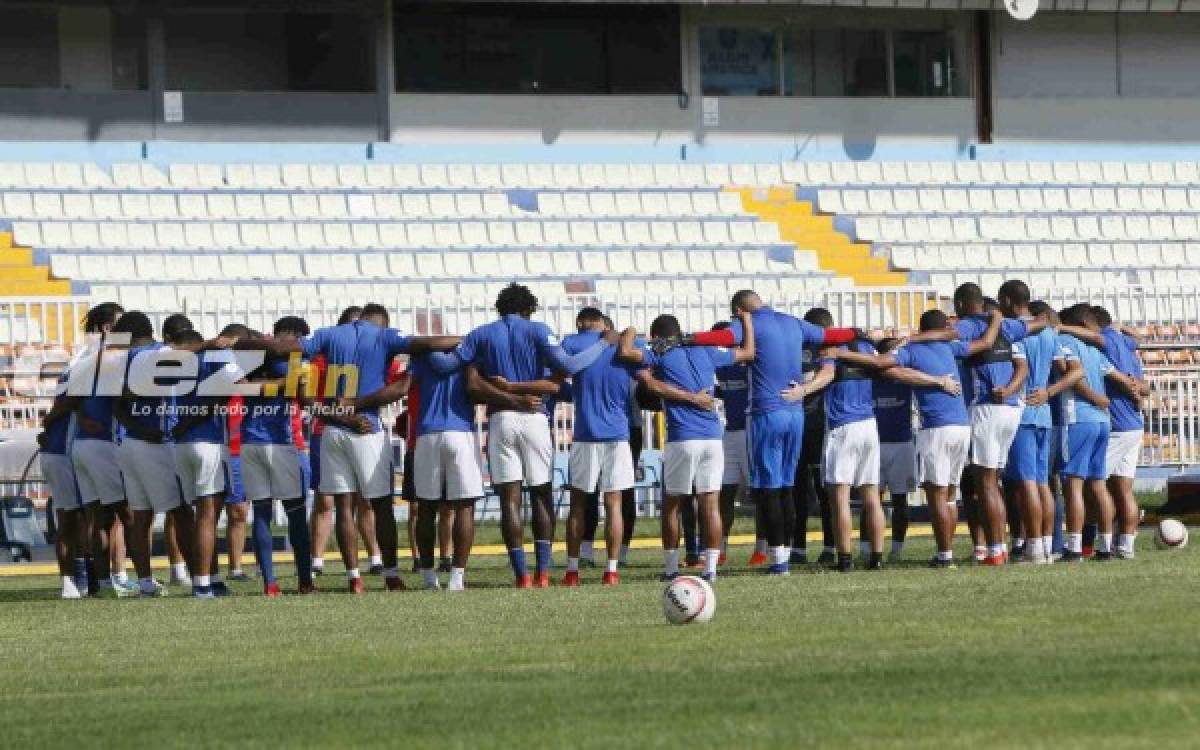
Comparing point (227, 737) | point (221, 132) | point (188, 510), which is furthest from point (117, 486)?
point (221, 132)

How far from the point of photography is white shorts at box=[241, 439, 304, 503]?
18.0 m

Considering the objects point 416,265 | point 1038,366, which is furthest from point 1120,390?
point 416,265

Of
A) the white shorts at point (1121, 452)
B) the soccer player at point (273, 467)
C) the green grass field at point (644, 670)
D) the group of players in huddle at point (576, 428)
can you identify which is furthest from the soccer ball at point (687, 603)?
the white shorts at point (1121, 452)

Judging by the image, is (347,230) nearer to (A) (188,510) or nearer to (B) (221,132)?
(B) (221,132)

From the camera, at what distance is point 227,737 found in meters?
9.36

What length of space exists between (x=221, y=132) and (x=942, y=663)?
2613 centimetres

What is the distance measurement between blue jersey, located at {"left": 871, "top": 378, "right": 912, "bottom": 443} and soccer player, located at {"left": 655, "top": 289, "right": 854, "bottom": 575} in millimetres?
1415

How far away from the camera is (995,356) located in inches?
722

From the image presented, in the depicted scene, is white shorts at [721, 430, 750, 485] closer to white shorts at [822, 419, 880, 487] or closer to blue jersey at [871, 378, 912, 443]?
blue jersey at [871, 378, 912, 443]

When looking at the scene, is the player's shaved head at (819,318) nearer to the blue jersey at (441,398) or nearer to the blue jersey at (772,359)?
the blue jersey at (772,359)

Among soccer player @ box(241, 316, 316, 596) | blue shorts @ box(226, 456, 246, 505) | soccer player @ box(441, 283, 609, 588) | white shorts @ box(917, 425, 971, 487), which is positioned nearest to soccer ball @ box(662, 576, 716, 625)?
soccer player @ box(441, 283, 609, 588)

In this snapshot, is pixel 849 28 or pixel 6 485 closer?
pixel 6 485

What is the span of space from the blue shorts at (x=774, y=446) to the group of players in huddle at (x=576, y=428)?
17 millimetres

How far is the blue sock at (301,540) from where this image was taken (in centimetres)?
1803
